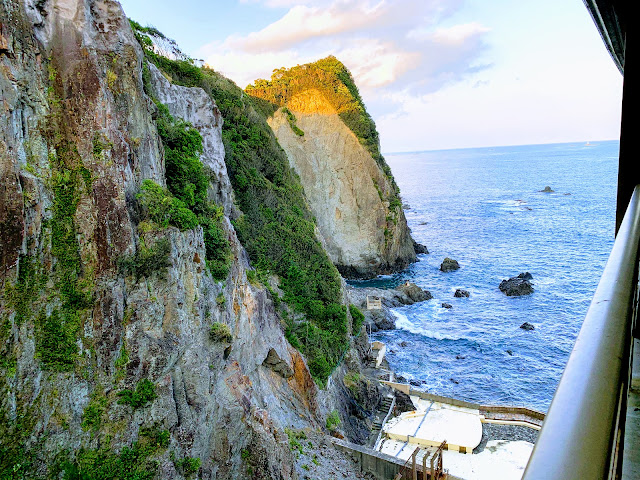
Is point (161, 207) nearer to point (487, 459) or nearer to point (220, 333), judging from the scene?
point (220, 333)

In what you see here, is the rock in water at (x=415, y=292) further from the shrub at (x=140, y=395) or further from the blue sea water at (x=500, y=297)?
the shrub at (x=140, y=395)

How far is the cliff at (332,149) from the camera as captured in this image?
57438 millimetres

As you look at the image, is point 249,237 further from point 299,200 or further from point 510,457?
point 510,457

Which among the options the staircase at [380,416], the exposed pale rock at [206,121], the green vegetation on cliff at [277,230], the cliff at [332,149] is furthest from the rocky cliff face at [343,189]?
the exposed pale rock at [206,121]

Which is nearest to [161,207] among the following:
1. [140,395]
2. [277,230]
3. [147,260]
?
[147,260]

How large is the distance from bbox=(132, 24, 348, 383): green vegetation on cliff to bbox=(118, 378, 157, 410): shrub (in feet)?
39.9

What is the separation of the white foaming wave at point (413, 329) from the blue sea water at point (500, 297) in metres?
0.09

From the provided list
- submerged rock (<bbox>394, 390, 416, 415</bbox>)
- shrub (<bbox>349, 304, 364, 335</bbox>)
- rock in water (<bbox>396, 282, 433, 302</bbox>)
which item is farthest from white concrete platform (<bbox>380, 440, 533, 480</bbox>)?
rock in water (<bbox>396, 282, 433, 302</bbox>)

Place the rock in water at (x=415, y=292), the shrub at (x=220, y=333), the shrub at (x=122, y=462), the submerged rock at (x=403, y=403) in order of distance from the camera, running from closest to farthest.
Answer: the shrub at (x=122, y=462) < the shrub at (x=220, y=333) < the submerged rock at (x=403, y=403) < the rock in water at (x=415, y=292)

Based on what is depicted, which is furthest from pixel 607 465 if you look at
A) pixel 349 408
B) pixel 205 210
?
pixel 349 408

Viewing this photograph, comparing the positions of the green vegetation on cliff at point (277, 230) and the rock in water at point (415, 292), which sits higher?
the green vegetation on cliff at point (277, 230)

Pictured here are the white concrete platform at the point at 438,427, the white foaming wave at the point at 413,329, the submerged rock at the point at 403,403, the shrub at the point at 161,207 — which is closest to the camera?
the shrub at the point at 161,207

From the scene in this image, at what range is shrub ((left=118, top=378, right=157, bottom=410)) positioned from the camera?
12.2 m

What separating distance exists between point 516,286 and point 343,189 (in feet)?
79.6
